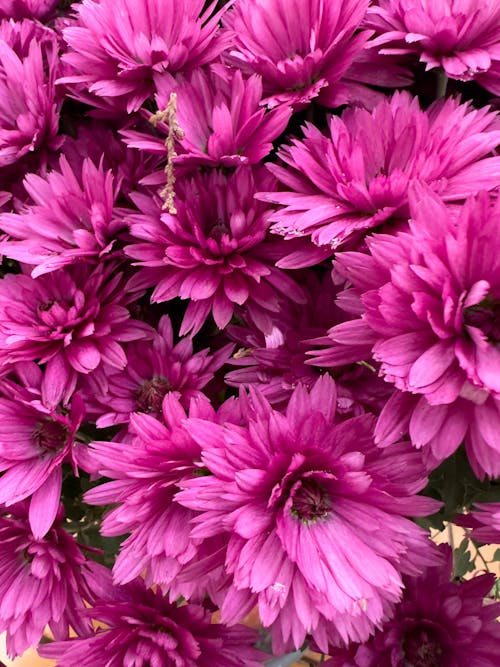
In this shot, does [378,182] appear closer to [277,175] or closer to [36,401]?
[277,175]

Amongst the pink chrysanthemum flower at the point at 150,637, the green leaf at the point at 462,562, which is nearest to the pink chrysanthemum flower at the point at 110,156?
the pink chrysanthemum flower at the point at 150,637

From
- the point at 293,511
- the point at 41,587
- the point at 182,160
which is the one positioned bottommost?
the point at 41,587

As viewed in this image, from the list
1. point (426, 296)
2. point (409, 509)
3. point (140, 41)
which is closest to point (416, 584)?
point (409, 509)

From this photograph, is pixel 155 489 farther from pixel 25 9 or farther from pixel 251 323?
pixel 25 9

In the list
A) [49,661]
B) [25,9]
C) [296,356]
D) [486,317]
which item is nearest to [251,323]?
[296,356]

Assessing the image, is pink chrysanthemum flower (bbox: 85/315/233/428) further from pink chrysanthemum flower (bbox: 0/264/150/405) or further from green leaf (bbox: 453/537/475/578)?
green leaf (bbox: 453/537/475/578)

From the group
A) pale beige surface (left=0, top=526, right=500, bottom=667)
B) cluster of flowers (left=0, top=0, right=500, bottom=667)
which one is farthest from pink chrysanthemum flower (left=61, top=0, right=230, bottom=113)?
pale beige surface (left=0, top=526, right=500, bottom=667)

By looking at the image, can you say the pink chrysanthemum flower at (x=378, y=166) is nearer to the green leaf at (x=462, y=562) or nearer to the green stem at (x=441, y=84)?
the green stem at (x=441, y=84)
